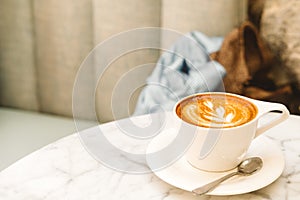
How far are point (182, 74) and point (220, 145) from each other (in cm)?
56

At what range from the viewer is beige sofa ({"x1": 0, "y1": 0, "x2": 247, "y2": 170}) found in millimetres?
1285

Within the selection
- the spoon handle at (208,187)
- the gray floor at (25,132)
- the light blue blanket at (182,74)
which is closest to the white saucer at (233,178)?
the spoon handle at (208,187)

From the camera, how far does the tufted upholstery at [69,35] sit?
1294 mm

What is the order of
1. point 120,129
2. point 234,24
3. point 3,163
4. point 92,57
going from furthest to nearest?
point 92,57 → point 234,24 → point 3,163 → point 120,129

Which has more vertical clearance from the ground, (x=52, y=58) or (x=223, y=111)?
(x=223, y=111)

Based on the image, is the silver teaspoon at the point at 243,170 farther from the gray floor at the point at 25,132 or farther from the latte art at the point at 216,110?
the gray floor at the point at 25,132

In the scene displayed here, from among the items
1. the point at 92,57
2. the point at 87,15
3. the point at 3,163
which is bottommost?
the point at 3,163

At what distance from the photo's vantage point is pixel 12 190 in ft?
2.18

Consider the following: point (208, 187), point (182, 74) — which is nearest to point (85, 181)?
point (208, 187)

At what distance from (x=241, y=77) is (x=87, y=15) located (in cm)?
46

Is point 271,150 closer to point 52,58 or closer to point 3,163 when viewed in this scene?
point 3,163

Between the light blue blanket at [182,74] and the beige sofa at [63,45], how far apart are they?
0.05 m

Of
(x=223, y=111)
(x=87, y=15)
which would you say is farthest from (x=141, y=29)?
(x=223, y=111)

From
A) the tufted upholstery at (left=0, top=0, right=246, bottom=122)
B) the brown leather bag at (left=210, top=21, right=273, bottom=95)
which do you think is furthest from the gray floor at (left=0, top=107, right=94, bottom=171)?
the brown leather bag at (left=210, top=21, right=273, bottom=95)
